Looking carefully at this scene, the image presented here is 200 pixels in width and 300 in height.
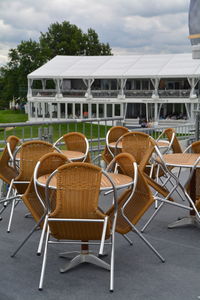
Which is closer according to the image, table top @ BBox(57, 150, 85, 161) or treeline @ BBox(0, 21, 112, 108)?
table top @ BBox(57, 150, 85, 161)

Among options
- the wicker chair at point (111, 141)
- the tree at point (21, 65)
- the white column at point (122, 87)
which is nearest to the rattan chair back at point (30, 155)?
the wicker chair at point (111, 141)

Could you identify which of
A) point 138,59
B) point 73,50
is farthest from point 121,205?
point 73,50

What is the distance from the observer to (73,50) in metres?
73.0

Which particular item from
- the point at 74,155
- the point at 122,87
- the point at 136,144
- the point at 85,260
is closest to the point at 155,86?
the point at 122,87

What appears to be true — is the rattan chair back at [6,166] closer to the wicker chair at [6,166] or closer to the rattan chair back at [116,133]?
the wicker chair at [6,166]

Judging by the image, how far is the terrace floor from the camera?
4105 mm

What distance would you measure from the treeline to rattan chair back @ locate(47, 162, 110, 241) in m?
65.0

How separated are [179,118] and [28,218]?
4231cm

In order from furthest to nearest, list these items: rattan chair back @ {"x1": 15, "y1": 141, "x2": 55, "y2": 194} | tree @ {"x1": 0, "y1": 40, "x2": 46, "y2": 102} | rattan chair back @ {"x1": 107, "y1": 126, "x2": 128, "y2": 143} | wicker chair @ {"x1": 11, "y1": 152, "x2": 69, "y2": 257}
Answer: tree @ {"x1": 0, "y1": 40, "x2": 46, "y2": 102} → rattan chair back @ {"x1": 107, "y1": 126, "x2": 128, "y2": 143} → rattan chair back @ {"x1": 15, "y1": 141, "x2": 55, "y2": 194} → wicker chair @ {"x1": 11, "y1": 152, "x2": 69, "y2": 257}

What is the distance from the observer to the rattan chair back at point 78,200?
13.4 ft

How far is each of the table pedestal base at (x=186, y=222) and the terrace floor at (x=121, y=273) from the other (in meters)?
0.24

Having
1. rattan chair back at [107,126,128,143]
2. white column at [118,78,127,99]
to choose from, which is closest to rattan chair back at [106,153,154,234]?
rattan chair back at [107,126,128,143]

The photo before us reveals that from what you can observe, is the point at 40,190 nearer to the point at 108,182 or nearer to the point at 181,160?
the point at 108,182

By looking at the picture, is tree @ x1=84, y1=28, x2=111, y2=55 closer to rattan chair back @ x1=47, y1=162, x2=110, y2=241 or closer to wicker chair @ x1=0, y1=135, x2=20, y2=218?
wicker chair @ x1=0, y1=135, x2=20, y2=218
